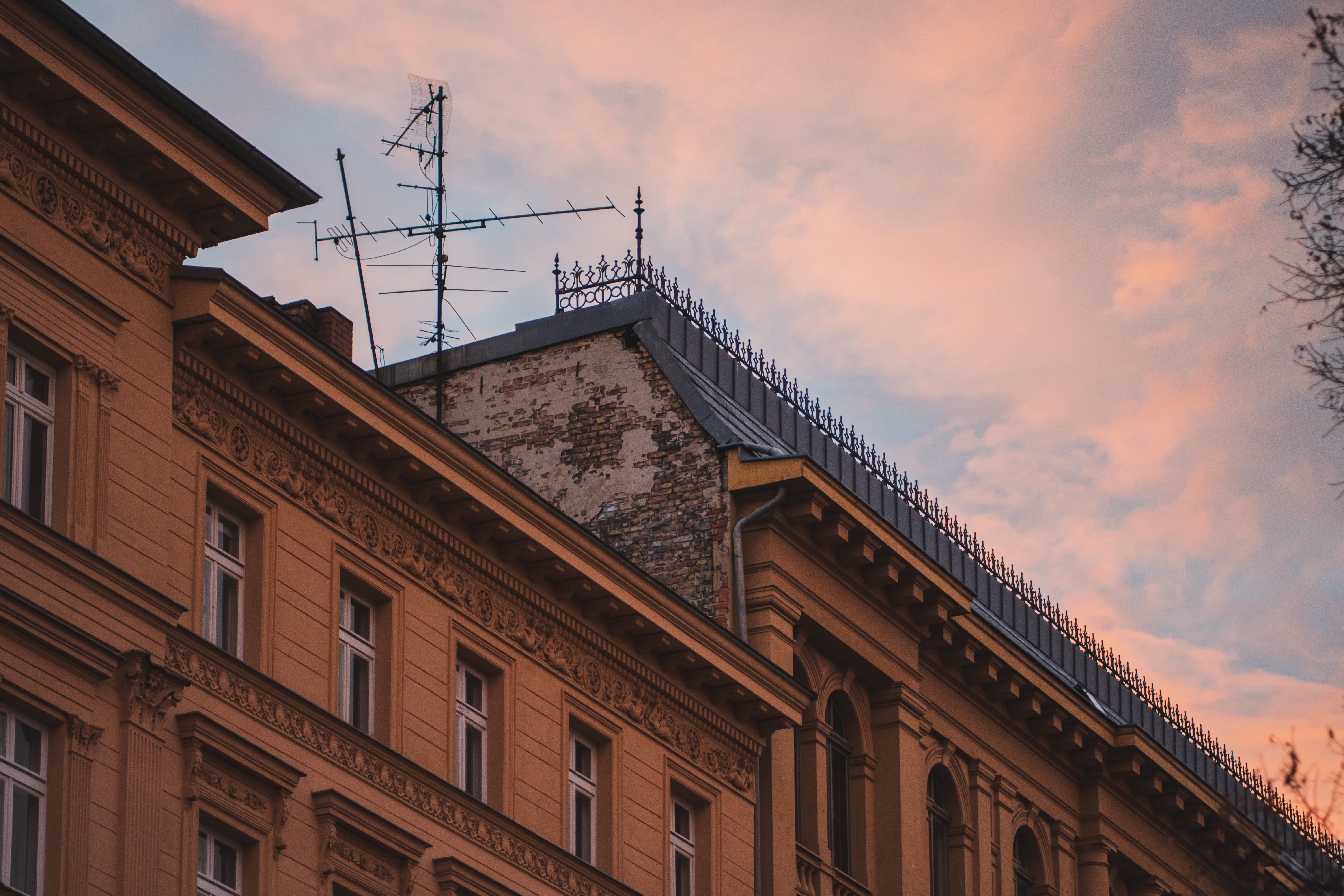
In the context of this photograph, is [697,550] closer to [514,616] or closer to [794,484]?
[794,484]

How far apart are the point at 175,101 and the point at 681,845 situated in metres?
11.0

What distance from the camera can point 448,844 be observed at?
22.9 m

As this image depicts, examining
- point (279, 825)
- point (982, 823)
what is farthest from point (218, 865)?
point (982, 823)

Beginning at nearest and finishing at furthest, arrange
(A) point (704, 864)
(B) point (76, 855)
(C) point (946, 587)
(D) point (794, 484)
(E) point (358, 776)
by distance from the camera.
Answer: (B) point (76, 855)
(E) point (358, 776)
(A) point (704, 864)
(D) point (794, 484)
(C) point (946, 587)

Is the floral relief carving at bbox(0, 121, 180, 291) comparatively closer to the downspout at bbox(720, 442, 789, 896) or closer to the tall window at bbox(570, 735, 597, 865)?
the tall window at bbox(570, 735, 597, 865)

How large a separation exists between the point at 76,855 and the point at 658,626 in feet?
30.6

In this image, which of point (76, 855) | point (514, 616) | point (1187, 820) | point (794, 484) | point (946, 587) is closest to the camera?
point (76, 855)

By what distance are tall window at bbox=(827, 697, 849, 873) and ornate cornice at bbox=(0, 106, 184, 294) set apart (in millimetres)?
13267

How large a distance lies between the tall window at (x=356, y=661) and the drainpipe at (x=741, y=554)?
728 centimetres

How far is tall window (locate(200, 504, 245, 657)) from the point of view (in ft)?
68.8

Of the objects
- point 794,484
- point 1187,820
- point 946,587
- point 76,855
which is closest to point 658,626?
point 794,484

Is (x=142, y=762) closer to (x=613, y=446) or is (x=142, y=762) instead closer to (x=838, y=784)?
(x=613, y=446)

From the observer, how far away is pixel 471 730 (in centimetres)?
2430

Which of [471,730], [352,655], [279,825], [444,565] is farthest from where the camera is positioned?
[471,730]
